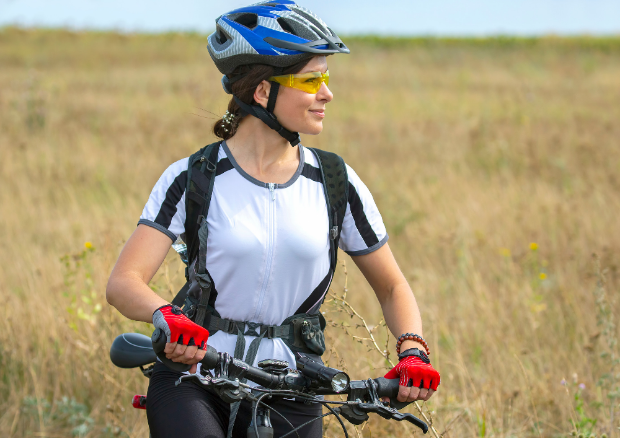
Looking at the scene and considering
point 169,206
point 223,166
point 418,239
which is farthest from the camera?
point 418,239

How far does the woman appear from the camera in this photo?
7.40ft

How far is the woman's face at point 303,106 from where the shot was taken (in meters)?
2.44

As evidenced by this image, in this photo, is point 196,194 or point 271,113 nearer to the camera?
point 196,194

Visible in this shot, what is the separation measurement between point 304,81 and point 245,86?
237 millimetres

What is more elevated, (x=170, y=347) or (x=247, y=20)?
(x=247, y=20)

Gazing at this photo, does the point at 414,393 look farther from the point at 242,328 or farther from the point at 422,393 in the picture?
the point at 242,328

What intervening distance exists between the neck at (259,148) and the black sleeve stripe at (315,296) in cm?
48

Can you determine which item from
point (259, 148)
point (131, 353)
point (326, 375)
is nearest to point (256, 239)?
point (259, 148)

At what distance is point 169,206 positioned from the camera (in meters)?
2.32

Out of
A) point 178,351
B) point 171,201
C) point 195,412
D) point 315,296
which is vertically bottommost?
point 195,412

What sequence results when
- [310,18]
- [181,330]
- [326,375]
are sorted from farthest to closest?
1. [310,18]
2. [326,375]
3. [181,330]

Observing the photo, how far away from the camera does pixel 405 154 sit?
450 inches

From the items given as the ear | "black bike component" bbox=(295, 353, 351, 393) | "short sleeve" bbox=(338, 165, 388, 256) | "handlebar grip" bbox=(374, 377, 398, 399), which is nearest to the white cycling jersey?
"short sleeve" bbox=(338, 165, 388, 256)

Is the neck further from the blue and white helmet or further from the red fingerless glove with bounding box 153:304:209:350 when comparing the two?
the red fingerless glove with bounding box 153:304:209:350
